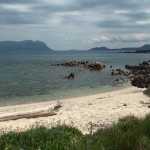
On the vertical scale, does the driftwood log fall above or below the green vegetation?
below

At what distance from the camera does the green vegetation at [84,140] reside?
295 inches

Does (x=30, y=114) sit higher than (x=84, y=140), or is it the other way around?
(x=84, y=140)

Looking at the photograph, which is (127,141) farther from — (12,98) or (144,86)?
(144,86)

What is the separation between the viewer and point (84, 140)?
9.27 meters

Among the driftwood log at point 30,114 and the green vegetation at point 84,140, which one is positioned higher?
the green vegetation at point 84,140

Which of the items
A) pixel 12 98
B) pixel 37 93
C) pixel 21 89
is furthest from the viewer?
pixel 21 89

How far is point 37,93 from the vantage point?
1367 inches

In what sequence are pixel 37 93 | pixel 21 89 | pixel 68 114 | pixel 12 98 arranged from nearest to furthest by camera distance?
1. pixel 68 114
2. pixel 12 98
3. pixel 37 93
4. pixel 21 89

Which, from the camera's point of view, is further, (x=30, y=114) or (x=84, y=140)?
(x=30, y=114)

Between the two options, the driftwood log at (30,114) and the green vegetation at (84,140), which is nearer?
the green vegetation at (84,140)

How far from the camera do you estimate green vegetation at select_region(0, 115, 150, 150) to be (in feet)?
24.6

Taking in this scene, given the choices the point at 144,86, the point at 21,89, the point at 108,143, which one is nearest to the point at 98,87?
the point at 144,86

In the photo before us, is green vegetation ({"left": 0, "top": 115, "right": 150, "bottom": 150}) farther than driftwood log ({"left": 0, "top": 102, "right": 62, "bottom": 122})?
No

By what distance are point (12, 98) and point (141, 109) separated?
14.8 m
